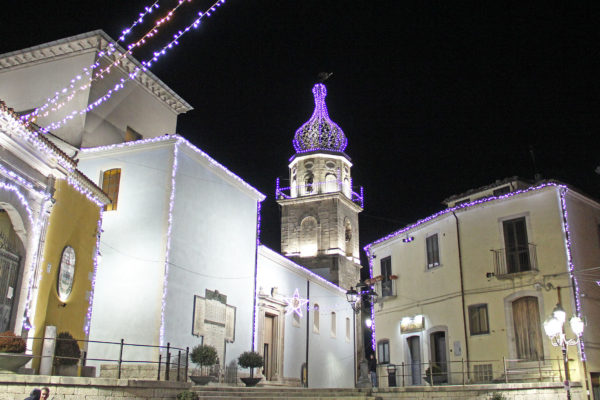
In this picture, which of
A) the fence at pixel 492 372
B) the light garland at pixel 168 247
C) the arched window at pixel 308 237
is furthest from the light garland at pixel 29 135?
the arched window at pixel 308 237

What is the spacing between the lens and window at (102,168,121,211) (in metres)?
20.0

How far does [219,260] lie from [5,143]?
34.8ft

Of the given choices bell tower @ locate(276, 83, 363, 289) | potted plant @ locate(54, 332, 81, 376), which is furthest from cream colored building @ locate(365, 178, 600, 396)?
bell tower @ locate(276, 83, 363, 289)

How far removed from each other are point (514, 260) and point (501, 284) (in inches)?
35.3

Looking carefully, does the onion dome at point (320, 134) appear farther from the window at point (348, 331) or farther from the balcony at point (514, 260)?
the balcony at point (514, 260)

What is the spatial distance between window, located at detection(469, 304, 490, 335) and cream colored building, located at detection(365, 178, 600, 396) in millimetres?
34

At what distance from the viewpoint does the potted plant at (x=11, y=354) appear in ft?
34.7

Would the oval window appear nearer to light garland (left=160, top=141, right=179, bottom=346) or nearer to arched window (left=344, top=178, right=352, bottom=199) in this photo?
light garland (left=160, top=141, right=179, bottom=346)

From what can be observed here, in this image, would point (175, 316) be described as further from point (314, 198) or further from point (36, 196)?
point (314, 198)

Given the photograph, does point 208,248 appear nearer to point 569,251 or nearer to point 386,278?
point 386,278

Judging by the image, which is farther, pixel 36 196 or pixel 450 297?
pixel 450 297

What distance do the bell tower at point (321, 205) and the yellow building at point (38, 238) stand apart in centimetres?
2447

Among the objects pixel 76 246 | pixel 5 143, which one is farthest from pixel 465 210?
pixel 5 143

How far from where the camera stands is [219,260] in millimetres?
21609
